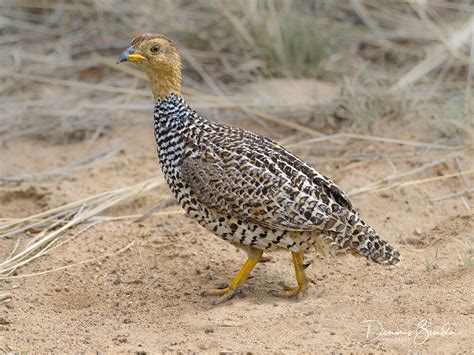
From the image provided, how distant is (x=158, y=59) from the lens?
545 cm

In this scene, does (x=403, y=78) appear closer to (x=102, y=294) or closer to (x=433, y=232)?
(x=433, y=232)

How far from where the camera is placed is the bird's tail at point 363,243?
201 inches

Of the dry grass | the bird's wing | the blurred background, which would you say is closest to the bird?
the bird's wing

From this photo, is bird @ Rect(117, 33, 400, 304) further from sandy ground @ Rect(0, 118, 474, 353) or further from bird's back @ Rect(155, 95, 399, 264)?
sandy ground @ Rect(0, 118, 474, 353)

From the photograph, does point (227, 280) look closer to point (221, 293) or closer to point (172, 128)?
point (221, 293)

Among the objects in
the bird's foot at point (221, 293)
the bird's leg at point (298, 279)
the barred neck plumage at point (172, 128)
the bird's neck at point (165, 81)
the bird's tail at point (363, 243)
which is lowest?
the bird's foot at point (221, 293)

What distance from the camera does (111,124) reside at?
8477mm

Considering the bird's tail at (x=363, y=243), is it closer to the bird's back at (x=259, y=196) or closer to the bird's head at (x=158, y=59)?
the bird's back at (x=259, y=196)

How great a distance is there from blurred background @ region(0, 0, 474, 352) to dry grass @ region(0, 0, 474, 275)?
0.02 m

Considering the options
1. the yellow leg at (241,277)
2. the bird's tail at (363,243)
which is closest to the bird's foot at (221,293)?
the yellow leg at (241,277)

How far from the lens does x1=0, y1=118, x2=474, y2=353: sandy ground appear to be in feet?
15.2

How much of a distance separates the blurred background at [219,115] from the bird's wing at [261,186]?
0.76 meters

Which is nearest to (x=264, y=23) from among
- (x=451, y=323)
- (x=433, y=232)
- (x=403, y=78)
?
(x=403, y=78)

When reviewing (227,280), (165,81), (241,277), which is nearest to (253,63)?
(165,81)
